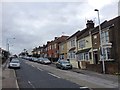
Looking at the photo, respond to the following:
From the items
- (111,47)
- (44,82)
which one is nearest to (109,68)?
(111,47)

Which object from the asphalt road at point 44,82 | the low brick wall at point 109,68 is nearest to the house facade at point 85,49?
the low brick wall at point 109,68

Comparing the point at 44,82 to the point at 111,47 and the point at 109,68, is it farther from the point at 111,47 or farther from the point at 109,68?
the point at 111,47

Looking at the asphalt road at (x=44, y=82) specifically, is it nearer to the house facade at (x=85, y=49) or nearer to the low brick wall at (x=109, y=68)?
the low brick wall at (x=109, y=68)

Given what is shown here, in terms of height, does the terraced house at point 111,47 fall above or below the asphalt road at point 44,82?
above

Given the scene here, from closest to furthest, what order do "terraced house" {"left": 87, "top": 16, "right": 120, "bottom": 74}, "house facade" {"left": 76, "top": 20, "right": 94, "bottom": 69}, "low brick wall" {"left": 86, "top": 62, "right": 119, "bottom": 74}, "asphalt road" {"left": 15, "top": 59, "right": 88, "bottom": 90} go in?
1. "asphalt road" {"left": 15, "top": 59, "right": 88, "bottom": 90}
2. "low brick wall" {"left": 86, "top": 62, "right": 119, "bottom": 74}
3. "terraced house" {"left": 87, "top": 16, "right": 120, "bottom": 74}
4. "house facade" {"left": 76, "top": 20, "right": 94, "bottom": 69}

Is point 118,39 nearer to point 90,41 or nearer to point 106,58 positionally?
point 106,58

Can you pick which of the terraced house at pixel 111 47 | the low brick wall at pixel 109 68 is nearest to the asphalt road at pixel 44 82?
the low brick wall at pixel 109 68

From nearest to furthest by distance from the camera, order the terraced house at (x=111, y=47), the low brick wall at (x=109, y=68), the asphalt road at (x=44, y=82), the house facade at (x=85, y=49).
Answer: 1. the asphalt road at (x=44, y=82)
2. the low brick wall at (x=109, y=68)
3. the terraced house at (x=111, y=47)
4. the house facade at (x=85, y=49)

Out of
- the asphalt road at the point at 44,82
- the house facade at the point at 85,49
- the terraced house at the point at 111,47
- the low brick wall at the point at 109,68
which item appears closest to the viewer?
the asphalt road at the point at 44,82

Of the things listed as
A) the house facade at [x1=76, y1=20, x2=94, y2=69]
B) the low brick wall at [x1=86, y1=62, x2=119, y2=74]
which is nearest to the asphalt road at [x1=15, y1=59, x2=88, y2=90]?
the low brick wall at [x1=86, y1=62, x2=119, y2=74]

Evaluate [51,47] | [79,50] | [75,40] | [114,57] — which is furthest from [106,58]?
[51,47]

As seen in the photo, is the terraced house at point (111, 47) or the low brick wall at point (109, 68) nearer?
the low brick wall at point (109, 68)

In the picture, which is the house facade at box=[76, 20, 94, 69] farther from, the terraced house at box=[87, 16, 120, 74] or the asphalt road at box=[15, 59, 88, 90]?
the asphalt road at box=[15, 59, 88, 90]

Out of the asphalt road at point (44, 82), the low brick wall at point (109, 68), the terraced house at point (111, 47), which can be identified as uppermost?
the terraced house at point (111, 47)
